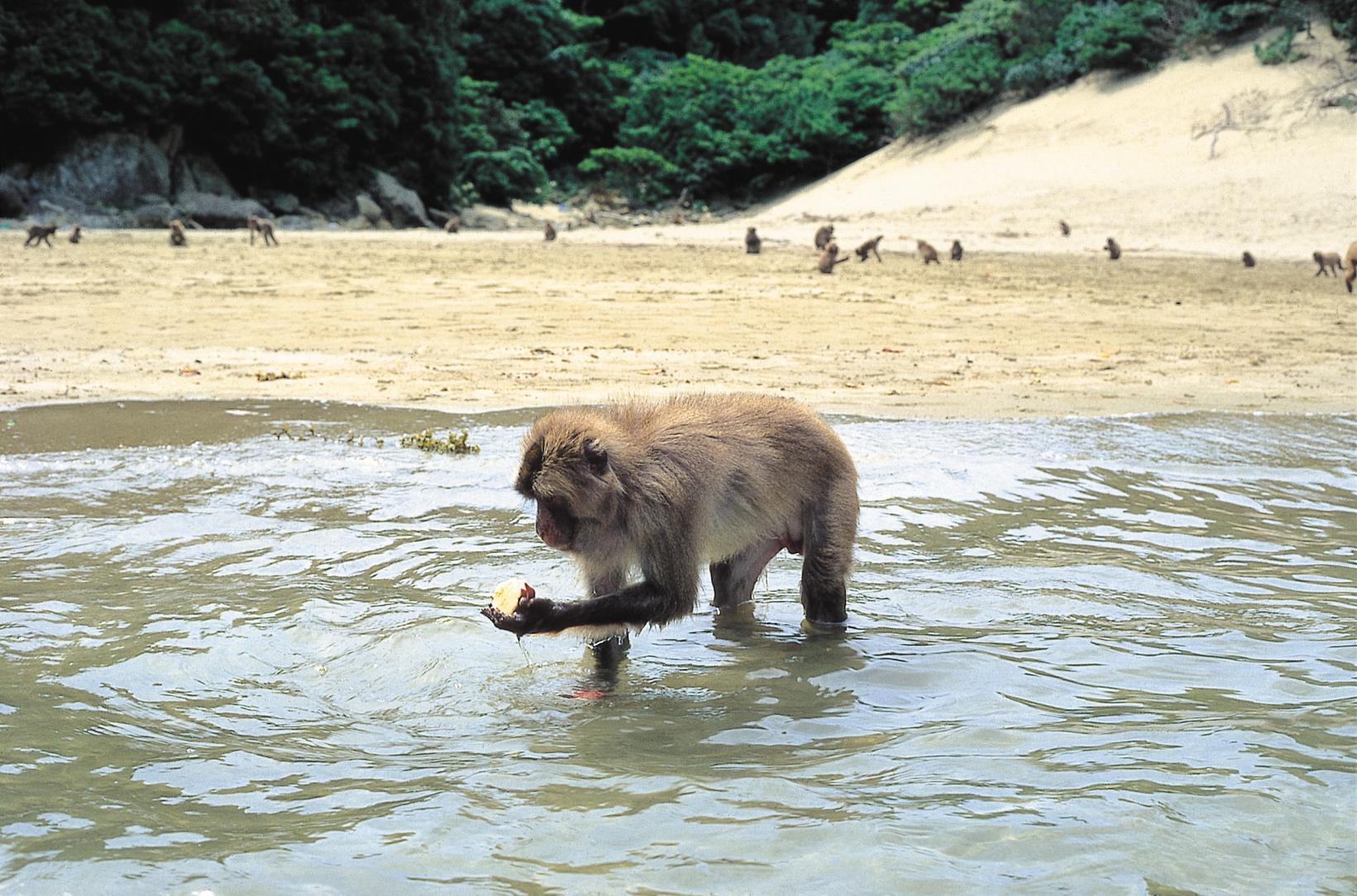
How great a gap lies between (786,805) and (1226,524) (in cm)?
432

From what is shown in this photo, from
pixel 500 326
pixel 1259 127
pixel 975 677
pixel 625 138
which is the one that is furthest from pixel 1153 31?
pixel 975 677

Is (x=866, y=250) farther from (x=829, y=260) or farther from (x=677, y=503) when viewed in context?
(x=677, y=503)

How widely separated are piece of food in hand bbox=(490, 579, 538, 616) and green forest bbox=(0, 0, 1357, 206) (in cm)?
3296

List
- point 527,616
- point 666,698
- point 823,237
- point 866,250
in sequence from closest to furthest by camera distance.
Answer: point 527,616 < point 666,698 < point 866,250 < point 823,237

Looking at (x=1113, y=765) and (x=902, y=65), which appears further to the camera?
(x=902, y=65)

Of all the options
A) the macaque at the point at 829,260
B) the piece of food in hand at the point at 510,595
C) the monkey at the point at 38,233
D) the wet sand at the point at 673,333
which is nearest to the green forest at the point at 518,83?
the monkey at the point at 38,233

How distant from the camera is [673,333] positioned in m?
13.4

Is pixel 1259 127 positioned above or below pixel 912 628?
above

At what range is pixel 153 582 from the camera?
5688 mm

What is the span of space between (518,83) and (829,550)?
4742cm

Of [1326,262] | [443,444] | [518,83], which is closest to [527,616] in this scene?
[443,444]

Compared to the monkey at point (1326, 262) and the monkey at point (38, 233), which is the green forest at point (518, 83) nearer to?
the monkey at point (38, 233)

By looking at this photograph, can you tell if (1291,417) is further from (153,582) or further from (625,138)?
(625,138)

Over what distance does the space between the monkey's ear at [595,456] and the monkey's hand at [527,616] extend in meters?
0.46
